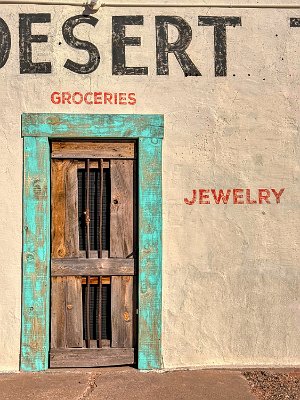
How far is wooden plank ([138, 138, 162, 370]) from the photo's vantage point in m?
5.74

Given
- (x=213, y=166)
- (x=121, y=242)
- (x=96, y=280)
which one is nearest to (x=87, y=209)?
(x=121, y=242)

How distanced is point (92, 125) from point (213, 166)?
119 centimetres

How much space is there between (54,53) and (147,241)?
1.95 meters

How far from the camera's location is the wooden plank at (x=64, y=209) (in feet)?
19.3

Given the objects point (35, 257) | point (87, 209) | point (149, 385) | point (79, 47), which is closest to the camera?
point (149, 385)

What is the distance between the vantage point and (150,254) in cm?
575

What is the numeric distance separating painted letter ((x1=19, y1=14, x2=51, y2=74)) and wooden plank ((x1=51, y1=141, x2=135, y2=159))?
0.70 m

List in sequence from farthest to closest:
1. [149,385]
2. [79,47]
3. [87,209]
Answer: [87,209] → [79,47] → [149,385]

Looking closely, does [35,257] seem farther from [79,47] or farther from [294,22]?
[294,22]

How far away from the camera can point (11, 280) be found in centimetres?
571

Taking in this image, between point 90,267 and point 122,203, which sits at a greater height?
point 122,203

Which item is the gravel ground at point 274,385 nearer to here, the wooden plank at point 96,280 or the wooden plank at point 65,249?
the wooden plank at point 96,280

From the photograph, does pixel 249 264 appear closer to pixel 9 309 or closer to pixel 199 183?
pixel 199 183

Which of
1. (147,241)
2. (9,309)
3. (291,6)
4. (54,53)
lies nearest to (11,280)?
(9,309)
